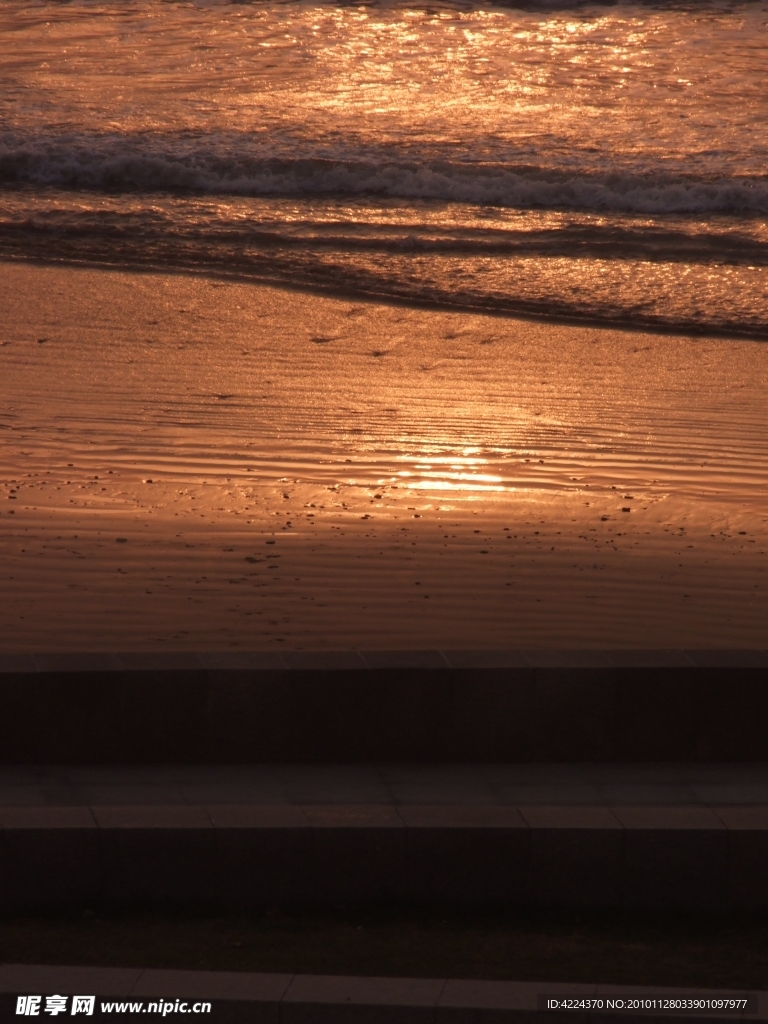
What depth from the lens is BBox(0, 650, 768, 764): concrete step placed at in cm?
495

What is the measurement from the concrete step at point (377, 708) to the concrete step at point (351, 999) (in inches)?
55.7

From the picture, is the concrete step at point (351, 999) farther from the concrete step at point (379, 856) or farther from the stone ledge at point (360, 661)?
the stone ledge at point (360, 661)

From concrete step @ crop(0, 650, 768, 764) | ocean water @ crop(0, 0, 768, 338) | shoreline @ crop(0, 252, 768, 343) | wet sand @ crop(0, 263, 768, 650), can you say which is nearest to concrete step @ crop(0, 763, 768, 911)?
concrete step @ crop(0, 650, 768, 764)

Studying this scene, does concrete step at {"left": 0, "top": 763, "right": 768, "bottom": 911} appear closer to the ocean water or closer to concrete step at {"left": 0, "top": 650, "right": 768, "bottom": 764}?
concrete step at {"left": 0, "top": 650, "right": 768, "bottom": 764}

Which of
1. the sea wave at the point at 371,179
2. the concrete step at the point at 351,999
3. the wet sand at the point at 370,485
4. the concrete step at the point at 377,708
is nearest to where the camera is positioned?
the concrete step at the point at 351,999

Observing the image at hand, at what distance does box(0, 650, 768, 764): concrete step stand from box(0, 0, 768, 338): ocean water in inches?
273

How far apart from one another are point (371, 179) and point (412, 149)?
1.60 m

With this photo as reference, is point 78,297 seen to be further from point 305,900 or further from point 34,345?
point 305,900

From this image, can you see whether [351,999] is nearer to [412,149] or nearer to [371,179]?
[371,179]

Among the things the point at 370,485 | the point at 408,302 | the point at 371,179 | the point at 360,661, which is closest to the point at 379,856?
the point at 360,661

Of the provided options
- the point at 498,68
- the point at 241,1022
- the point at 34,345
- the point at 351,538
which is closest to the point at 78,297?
the point at 34,345

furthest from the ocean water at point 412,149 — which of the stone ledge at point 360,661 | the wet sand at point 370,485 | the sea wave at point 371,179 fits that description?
the stone ledge at point 360,661

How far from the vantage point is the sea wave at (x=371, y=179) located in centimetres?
1741

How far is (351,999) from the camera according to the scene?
350cm
